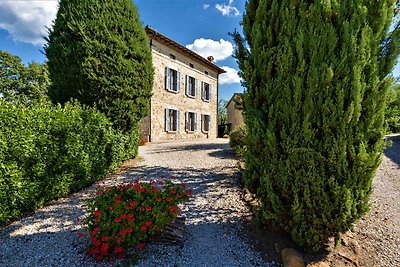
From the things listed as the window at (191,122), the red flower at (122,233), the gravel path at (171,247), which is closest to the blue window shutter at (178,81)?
the window at (191,122)

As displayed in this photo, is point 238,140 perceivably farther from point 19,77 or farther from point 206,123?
point 19,77

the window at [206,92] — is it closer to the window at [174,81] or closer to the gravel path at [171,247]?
the window at [174,81]

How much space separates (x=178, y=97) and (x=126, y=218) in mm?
13005

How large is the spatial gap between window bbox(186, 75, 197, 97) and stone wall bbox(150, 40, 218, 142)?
11.7 inches

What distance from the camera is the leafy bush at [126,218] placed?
250 centimetres

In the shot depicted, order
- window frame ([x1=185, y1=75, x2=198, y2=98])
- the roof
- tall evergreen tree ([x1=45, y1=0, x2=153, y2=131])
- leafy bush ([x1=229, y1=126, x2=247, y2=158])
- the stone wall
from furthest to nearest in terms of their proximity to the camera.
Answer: window frame ([x1=185, y1=75, x2=198, y2=98]) < the stone wall < the roof < leafy bush ([x1=229, y1=126, x2=247, y2=158]) < tall evergreen tree ([x1=45, y1=0, x2=153, y2=131])

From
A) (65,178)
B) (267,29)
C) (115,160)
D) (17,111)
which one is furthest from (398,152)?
(17,111)

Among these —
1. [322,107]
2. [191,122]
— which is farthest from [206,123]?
[322,107]

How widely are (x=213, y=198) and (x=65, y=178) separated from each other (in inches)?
113

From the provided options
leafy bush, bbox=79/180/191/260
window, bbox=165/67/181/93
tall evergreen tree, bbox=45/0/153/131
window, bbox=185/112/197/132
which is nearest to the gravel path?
leafy bush, bbox=79/180/191/260

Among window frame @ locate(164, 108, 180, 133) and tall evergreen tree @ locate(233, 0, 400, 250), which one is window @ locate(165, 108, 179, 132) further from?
tall evergreen tree @ locate(233, 0, 400, 250)

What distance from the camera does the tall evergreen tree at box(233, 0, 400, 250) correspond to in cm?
240

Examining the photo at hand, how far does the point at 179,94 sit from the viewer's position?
49.7ft

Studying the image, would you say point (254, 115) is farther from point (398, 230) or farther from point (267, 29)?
point (398, 230)
